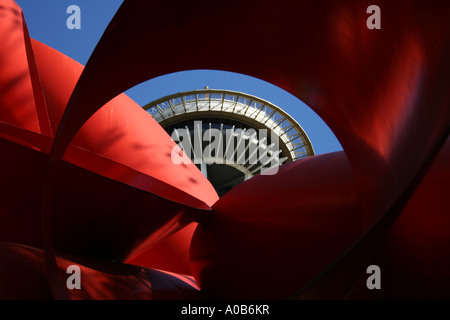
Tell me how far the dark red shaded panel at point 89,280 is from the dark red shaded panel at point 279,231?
0.52 metres

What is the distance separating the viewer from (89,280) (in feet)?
12.1

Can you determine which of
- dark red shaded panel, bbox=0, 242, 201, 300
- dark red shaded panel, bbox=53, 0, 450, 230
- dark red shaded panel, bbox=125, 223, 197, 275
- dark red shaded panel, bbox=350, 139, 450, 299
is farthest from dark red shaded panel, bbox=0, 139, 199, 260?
dark red shaded panel, bbox=350, 139, 450, 299

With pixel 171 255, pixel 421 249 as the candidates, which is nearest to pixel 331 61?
pixel 421 249

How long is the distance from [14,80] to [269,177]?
3.28 meters

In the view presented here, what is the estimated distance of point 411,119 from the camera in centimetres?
261

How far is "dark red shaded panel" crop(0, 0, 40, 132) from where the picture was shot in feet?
16.1

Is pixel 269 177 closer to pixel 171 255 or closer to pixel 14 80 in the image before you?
pixel 171 255

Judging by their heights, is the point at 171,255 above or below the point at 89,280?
above

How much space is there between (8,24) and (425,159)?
542cm

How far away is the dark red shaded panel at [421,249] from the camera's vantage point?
3379mm

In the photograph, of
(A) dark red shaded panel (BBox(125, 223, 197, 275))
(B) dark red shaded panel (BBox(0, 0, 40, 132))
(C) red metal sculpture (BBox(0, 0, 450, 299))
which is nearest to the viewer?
(C) red metal sculpture (BBox(0, 0, 450, 299))

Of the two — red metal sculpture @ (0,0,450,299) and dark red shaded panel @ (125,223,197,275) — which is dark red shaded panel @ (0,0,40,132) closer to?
red metal sculpture @ (0,0,450,299)

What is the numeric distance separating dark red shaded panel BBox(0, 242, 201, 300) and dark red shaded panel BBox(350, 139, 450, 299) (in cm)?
185

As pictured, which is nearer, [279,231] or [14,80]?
[279,231]
